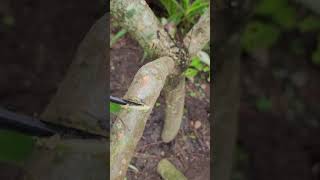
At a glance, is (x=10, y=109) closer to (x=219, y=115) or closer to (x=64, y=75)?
(x=64, y=75)

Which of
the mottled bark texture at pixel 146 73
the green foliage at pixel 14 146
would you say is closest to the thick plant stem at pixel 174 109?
the mottled bark texture at pixel 146 73

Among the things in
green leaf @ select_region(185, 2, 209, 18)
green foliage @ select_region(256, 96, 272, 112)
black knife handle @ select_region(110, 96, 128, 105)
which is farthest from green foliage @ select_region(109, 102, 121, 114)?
green foliage @ select_region(256, 96, 272, 112)

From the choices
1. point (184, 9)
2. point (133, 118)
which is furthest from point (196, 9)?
point (133, 118)

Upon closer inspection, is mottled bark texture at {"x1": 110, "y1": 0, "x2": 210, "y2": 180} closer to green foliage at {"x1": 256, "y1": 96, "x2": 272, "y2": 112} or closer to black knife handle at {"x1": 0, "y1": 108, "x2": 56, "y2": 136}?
black knife handle at {"x1": 0, "y1": 108, "x2": 56, "y2": 136}

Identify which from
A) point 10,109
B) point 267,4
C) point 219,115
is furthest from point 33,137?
point 267,4

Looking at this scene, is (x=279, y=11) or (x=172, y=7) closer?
(x=172, y=7)

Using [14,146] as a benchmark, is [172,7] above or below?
above

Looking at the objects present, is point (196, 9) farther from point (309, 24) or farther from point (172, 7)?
point (309, 24)
